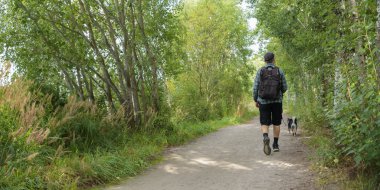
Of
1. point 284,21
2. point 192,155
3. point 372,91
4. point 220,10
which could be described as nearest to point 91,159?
point 192,155

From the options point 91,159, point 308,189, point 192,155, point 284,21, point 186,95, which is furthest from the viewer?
point 186,95

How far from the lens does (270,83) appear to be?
689 centimetres

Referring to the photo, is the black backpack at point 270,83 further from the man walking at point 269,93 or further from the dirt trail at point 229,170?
the dirt trail at point 229,170

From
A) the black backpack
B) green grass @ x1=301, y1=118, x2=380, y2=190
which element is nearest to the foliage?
the black backpack

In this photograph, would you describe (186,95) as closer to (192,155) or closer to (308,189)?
(192,155)

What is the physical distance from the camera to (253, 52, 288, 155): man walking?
22.6ft

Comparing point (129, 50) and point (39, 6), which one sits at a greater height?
point (39, 6)

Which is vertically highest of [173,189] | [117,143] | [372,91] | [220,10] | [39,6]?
[220,10]

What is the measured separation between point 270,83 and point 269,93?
19 cm

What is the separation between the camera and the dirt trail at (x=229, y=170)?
5234 millimetres

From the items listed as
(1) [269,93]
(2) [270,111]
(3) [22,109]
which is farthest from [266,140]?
(3) [22,109]

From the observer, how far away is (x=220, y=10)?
2592 centimetres

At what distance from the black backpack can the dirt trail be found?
3.83 ft

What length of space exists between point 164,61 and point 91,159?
6.39 meters
